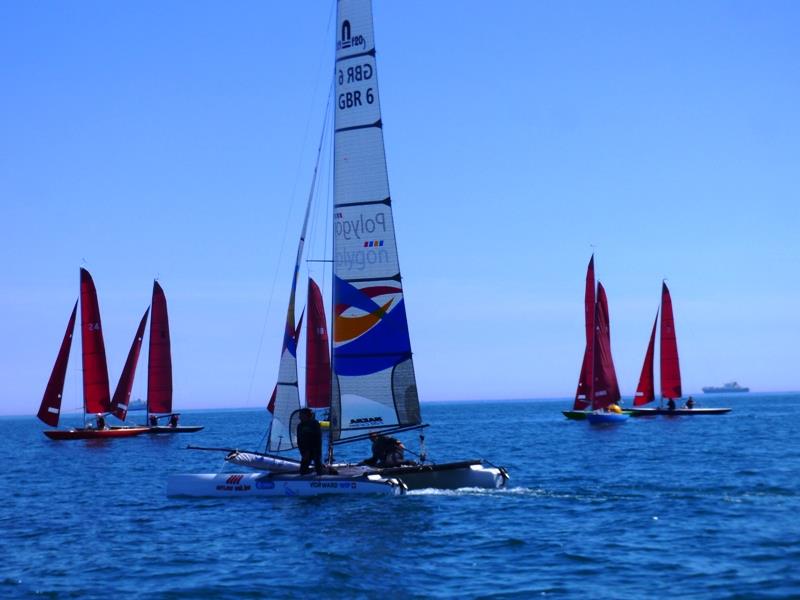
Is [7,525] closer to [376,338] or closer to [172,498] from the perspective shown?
[172,498]

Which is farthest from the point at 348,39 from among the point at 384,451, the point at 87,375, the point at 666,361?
the point at 666,361

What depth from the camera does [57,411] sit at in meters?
58.8

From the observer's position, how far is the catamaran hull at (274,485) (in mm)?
22719

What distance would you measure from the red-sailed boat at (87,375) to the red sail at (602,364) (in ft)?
100

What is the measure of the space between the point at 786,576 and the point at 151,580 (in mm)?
9640

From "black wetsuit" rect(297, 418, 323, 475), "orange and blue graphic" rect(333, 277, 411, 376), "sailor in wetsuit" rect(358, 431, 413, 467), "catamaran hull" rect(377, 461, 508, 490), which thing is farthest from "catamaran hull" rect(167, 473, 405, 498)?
"orange and blue graphic" rect(333, 277, 411, 376)

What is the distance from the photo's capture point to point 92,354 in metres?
58.8

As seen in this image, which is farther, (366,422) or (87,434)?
(87,434)

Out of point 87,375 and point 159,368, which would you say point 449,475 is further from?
point 159,368

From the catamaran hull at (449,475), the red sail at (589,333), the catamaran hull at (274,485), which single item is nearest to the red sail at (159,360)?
the red sail at (589,333)

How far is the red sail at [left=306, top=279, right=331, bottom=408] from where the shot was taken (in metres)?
55.1

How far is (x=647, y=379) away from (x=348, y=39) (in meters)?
55.9

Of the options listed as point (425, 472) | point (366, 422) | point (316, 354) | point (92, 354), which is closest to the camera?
point (425, 472)

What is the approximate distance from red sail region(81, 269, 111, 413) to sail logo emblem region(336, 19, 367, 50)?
3687cm
